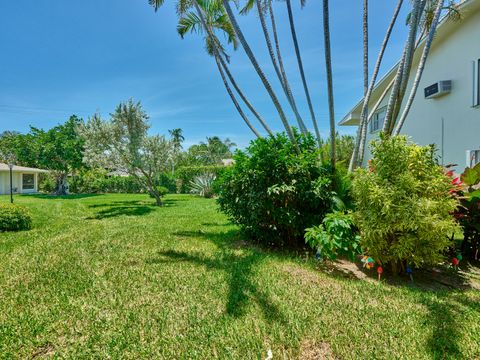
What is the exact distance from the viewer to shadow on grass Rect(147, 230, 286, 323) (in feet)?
9.46

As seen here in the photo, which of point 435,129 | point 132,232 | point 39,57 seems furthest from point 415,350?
point 39,57

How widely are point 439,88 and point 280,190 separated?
7415 mm

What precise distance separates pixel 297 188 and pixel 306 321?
8.45 ft

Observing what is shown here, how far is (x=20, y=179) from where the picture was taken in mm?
27562

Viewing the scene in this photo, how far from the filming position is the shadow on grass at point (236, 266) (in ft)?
9.46

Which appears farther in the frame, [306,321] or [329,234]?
[329,234]

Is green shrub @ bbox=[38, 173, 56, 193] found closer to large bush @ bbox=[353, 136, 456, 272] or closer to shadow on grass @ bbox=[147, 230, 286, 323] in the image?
shadow on grass @ bbox=[147, 230, 286, 323]

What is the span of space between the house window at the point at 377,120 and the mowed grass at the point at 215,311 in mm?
10670

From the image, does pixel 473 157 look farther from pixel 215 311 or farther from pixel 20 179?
pixel 20 179

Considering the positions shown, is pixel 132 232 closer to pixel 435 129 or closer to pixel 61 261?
pixel 61 261

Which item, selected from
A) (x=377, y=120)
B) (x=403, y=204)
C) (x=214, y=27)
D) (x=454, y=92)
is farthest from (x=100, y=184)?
(x=403, y=204)

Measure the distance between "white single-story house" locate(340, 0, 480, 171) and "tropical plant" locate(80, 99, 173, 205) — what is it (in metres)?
10.6

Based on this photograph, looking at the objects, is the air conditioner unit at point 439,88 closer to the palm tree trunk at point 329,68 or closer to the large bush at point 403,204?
the palm tree trunk at point 329,68

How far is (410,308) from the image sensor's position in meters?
2.88
